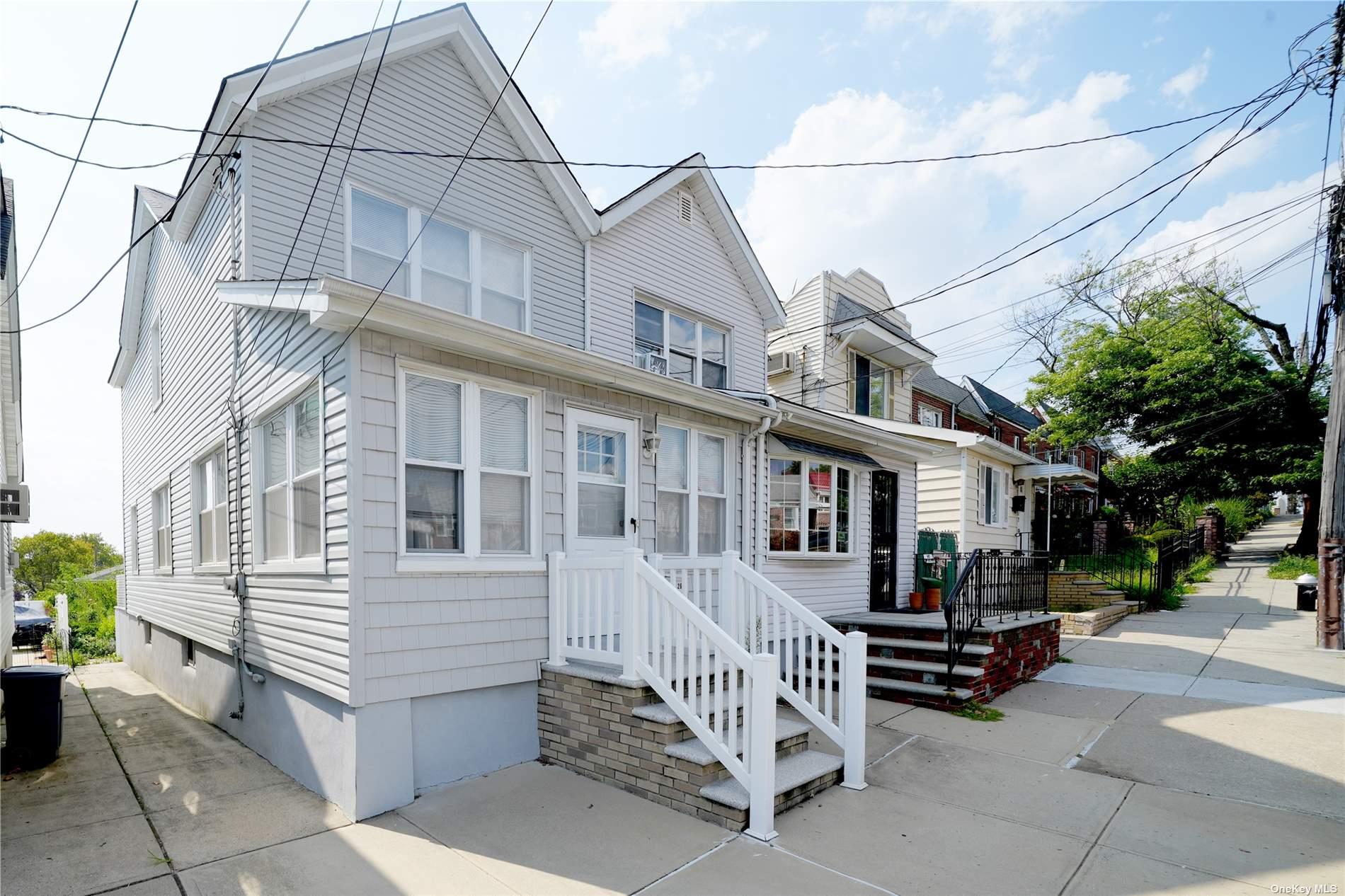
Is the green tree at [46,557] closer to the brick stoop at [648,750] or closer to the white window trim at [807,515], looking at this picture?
the white window trim at [807,515]

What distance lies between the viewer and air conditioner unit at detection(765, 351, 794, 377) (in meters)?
14.0

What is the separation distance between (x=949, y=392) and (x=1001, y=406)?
5831 mm

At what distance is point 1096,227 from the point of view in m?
8.02

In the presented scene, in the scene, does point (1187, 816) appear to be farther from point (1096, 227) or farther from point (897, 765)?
point (1096, 227)

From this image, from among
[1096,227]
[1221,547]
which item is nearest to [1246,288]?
[1221,547]

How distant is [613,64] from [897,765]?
6.22m

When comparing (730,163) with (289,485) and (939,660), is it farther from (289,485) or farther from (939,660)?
(939,660)

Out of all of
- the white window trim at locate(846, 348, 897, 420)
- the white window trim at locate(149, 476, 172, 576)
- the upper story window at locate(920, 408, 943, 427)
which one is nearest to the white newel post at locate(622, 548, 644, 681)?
the white window trim at locate(149, 476, 172, 576)

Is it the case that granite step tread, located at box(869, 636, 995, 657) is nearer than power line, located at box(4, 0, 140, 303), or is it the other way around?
power line, located at box(4, 0, 140, 303)

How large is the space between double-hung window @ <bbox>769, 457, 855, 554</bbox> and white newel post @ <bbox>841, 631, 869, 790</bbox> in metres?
3.45

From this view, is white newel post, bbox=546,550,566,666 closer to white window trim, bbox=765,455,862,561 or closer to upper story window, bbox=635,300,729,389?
white window trim, bbox=765,455,862,561

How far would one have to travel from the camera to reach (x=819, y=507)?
30.5 feet

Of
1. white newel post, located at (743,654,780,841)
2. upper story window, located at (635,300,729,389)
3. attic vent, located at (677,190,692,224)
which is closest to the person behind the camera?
white newel post, located at (743,654,780,841)

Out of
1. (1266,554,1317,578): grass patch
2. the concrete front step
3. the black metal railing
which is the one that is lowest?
(1266,554,1317,578): grass patch
